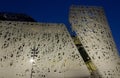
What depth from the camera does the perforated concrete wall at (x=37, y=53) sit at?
25.8ft

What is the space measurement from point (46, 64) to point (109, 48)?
10.7 feet

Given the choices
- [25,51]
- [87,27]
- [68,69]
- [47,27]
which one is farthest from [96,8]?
[25,51]

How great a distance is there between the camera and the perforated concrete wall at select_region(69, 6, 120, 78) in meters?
8.48

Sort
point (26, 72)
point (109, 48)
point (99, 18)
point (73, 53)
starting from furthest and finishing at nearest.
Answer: point (99, 18) → point (109, 48) → point (73, 53) → point (26, 72)

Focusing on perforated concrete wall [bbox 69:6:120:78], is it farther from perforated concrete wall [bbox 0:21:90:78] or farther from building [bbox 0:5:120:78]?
perforated concrete wall [bbox 0:21:90:78]

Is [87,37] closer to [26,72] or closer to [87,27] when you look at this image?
[87,27]

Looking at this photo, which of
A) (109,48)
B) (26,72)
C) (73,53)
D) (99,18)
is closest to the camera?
(26,72)

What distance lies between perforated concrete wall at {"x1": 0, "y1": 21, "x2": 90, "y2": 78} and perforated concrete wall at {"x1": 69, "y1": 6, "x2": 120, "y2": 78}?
25.5 inches

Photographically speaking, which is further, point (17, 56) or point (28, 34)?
point (28, 34)

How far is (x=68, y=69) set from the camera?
26.8 feet

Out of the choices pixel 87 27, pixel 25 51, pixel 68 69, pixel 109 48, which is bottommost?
pixel 68 69

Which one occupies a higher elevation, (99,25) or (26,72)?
(99,25)

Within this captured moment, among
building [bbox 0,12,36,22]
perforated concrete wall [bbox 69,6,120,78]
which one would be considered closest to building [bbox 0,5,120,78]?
perforated concrete wall [bbox 69,6,120,78]

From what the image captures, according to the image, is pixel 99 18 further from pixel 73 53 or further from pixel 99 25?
pixel 73 53
